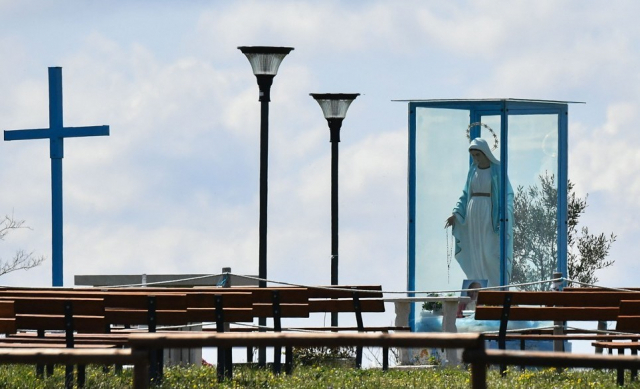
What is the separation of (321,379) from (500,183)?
415 inches

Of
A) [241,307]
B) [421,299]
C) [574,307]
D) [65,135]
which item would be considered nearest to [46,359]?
[241,307]

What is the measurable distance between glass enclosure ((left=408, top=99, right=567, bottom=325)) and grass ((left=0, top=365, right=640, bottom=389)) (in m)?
8.68

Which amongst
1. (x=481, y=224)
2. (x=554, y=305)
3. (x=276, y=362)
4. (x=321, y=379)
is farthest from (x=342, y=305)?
(x=481, y=224)

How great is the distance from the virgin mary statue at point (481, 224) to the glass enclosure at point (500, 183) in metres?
0.03

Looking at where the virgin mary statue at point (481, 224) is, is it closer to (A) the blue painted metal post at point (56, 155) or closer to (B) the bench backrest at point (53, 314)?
(A) the blue painted metal post at point (56, 155)

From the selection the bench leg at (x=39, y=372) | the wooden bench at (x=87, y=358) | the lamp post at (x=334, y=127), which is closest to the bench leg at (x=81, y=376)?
the bench leg at (x=39, y=372)

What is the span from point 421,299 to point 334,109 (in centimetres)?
752

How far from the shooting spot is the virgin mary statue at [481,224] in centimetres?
2270

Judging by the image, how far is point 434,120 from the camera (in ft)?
73.4

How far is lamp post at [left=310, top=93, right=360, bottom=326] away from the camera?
2453cm

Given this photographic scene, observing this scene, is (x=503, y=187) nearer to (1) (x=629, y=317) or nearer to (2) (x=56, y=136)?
(2) (x=56, y=136)

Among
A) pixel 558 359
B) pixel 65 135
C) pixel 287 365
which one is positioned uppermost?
pixel 65 135

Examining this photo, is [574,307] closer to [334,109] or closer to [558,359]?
[558,359]

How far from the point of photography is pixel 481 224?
2291 centimetres
